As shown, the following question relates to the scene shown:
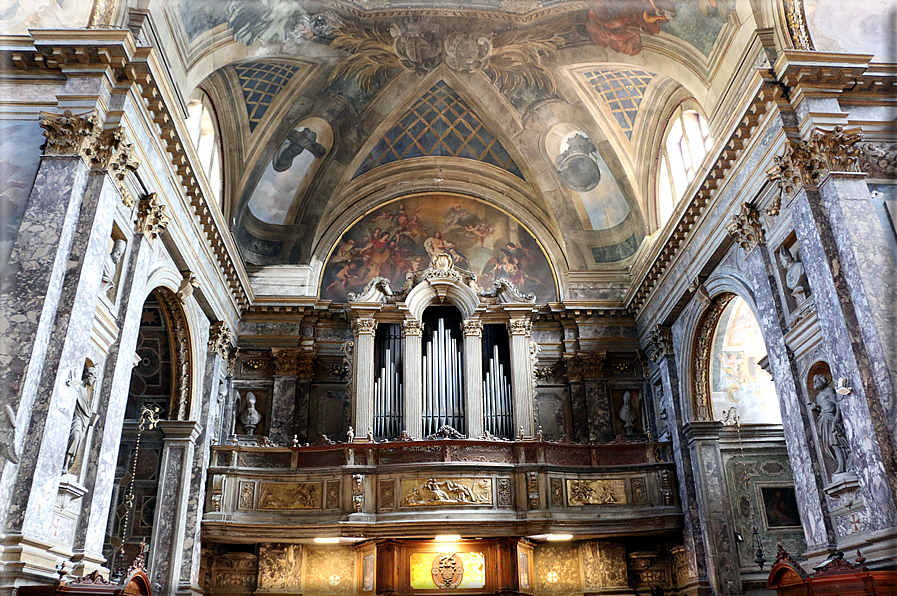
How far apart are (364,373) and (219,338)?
3.52m

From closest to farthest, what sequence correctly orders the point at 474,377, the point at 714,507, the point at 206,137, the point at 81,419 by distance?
the point at 81,419
the point at 714,507
the point at 206,137
the point at 474,377

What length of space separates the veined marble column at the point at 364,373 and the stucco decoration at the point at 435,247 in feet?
8.86

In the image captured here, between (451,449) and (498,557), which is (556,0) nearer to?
(451,449)

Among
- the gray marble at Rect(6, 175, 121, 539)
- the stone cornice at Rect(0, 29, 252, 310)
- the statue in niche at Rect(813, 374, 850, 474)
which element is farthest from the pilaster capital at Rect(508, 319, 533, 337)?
the gray marble at Rect(6, 175, 121, 539)

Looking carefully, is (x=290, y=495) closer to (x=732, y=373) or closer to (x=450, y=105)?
(x=732, y=373)

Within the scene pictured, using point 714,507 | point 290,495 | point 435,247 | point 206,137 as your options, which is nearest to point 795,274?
point 714,507

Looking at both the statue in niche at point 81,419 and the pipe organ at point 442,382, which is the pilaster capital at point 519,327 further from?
the statue in niche at point 81,419

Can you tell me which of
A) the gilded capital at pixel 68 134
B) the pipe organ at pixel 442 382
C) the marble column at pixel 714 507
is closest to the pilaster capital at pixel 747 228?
the marble column at pixel 714 507

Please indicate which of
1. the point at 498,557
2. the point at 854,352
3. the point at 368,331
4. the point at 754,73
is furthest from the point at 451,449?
the point at 754,73

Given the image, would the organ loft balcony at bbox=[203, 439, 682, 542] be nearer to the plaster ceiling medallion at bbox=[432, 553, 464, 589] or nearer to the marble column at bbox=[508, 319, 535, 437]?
the plaster ceiling medallion at bbox=[432, 553, 464, 589]

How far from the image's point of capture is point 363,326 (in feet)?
59.3

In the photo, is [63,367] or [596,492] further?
[596,492]

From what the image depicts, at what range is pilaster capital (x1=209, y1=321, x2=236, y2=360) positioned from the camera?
17.1 m

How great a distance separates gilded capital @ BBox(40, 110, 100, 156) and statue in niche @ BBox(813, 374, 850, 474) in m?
11.7
